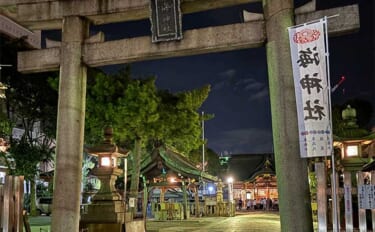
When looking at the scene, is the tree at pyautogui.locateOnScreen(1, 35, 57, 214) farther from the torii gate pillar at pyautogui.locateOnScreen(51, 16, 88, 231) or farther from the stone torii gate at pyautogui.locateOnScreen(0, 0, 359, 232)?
the torii gate pillar at pyautogui.locateOnScreen(51, 16, 88, 231)

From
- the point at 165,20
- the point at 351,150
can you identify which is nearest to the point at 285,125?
the point at 165,20

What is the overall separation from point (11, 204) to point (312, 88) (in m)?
6.61

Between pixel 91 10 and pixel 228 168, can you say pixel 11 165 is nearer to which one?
pixel 91 10

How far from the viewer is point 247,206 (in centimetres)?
4409

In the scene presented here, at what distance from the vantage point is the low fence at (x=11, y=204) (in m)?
8.96

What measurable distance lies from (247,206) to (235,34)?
36.6 metres

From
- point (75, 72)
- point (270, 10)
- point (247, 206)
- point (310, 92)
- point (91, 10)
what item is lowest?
point (247, 206)

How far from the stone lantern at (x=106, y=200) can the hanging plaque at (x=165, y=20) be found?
529 centimetres

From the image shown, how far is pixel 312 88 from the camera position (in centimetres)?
830

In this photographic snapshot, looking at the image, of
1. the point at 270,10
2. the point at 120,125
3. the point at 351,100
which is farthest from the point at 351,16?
the point at 351,100

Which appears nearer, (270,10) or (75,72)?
(270,10)

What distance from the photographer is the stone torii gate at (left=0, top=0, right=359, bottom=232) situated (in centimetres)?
861

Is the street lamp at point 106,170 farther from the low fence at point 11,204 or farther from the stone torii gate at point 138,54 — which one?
the low fence at point 11,204

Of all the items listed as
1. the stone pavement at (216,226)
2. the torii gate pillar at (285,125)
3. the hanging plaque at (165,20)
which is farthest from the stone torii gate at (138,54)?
the stone pavement at (216,226)
